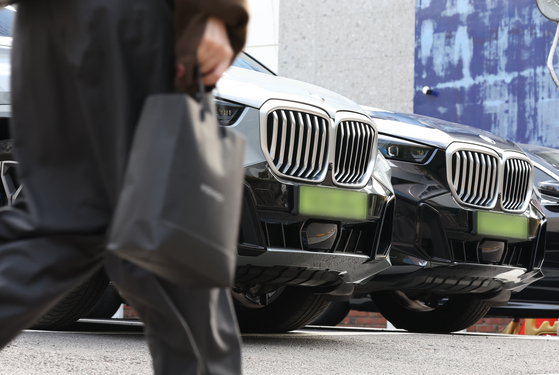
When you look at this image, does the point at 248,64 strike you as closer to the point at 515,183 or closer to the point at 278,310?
the point at 278,310

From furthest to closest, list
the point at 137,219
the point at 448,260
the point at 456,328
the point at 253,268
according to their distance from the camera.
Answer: the point at 456,328, the point at 448,260, the point at 253,268, the point at 137,219

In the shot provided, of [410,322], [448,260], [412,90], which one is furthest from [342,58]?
[448,260]

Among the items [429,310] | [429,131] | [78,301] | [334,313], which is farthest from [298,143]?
[334,313]

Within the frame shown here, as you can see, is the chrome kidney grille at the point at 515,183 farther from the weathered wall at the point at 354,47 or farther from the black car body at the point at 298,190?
the weathered wall at the point at 354,47

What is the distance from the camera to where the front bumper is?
10.6ft

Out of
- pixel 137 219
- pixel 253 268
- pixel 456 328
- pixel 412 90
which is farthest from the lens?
pixel 412 90

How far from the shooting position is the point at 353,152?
11.9 feet

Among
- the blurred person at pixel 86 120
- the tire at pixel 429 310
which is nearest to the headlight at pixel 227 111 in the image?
the blurred person at pixel 86 120

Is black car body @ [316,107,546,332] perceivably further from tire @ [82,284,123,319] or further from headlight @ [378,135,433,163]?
tire @ [82,284,123,319]

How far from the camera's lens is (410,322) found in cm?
550

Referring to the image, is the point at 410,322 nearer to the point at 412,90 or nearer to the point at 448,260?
the point at 448,260

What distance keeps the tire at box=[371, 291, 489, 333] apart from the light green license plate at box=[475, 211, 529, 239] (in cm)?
70

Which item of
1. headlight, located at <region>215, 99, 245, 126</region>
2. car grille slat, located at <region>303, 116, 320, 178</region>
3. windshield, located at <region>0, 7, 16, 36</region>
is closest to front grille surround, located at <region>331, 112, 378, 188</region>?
car grille slat, located at <region>303, 116, 320, 178</region>

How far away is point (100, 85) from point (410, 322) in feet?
14.5
